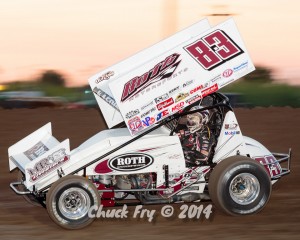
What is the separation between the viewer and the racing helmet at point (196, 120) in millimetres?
11500

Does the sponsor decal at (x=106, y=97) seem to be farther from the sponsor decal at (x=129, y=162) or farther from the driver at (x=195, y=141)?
the driver at (x=195, y=141)

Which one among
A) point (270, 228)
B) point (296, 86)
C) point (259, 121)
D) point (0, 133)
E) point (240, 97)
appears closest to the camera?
point (270, 228)

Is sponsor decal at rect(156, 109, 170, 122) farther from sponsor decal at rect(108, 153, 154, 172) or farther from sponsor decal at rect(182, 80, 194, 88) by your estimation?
sponsor decal at rect(108, 153, 154, 172)

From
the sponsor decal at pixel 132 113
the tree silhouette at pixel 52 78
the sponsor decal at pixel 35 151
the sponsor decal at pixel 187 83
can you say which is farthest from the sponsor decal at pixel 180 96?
the tree silhouette at pixel 52 78

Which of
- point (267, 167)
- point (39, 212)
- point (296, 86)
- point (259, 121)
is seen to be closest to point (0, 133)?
point (259, 121)

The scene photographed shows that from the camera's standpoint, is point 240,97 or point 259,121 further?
point 240,97

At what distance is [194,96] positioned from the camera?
1111 centimetres

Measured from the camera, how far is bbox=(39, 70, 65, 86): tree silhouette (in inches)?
1553

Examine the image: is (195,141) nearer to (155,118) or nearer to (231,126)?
(231,126)

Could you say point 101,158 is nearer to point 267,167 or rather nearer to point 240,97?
point 267,167

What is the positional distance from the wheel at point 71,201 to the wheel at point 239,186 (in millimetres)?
1610

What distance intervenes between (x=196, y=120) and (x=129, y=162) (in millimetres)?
1151

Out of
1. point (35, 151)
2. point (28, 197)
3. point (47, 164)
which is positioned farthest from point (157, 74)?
point (28, 197)

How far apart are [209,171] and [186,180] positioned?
0.37 m
